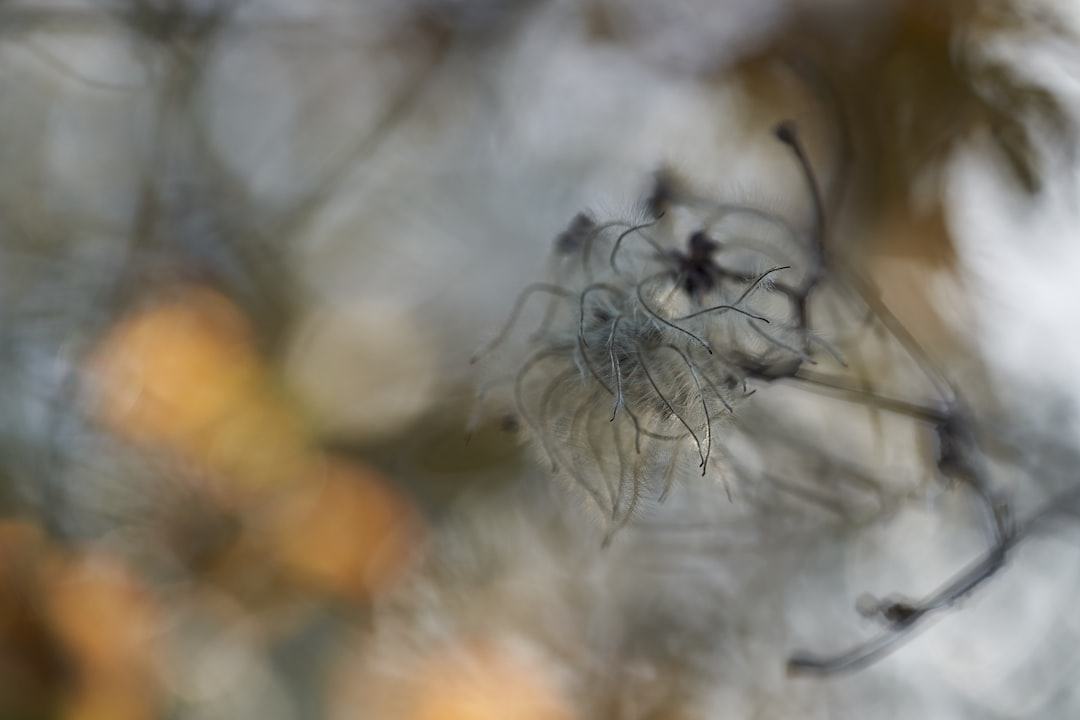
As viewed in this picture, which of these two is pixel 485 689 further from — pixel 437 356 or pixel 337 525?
pixel 437 356

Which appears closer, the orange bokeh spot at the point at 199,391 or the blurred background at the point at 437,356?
the blurred background at the point at 437,356

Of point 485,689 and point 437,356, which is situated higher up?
point 437,356

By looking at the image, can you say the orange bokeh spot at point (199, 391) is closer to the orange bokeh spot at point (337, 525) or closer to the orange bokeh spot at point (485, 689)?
the orange bokeh spot at point (337, 525)

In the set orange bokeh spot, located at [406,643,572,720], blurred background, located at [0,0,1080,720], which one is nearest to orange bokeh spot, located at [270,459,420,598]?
blurred background, located at [0,0,1080,720]

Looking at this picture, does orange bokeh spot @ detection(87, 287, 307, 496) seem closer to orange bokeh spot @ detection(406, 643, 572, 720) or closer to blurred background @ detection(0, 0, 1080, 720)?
blurred background @ detection(0, 0, 1080, 720)

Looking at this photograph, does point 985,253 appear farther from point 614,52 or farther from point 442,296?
point 442,296

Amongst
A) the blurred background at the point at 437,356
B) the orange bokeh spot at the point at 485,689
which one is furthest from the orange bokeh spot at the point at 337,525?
the orange bokeh spot at the point at 485,689

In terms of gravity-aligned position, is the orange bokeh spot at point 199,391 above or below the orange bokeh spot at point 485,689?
above

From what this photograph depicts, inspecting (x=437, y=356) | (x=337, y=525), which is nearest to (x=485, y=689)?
(x=337, y=525)

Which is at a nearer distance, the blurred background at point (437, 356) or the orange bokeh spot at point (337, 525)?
the blurred background at point (437, 356)

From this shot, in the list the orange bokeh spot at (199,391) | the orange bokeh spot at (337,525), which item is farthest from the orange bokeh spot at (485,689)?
the orange bokeh spot at (199,391)
